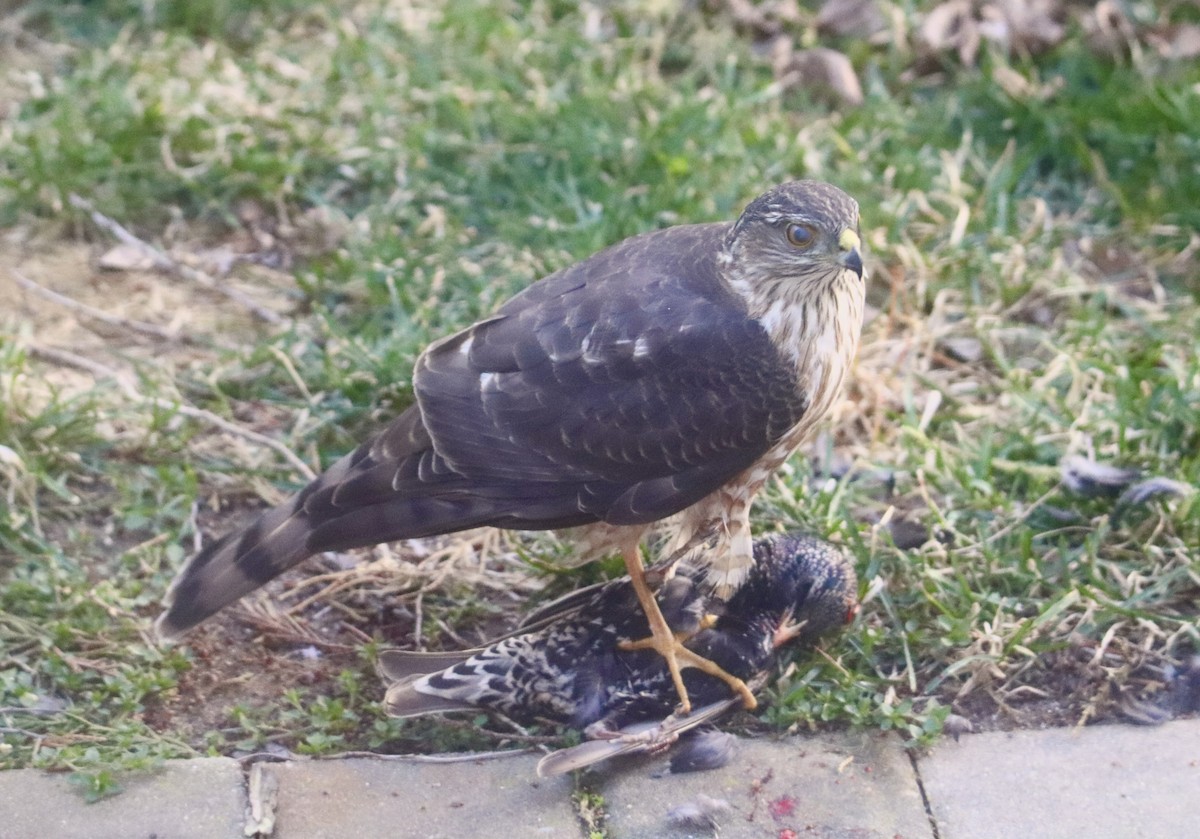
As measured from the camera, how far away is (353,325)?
15.1 ft

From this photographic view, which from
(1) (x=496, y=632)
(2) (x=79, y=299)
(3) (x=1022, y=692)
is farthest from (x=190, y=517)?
(3) (x=1022, y=692)

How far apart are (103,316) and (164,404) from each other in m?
0.55

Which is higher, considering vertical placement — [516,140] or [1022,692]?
[516,140]

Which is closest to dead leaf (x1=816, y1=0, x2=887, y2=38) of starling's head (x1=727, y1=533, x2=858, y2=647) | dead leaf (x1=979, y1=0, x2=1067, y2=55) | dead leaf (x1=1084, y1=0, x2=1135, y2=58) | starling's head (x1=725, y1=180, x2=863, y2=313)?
dead leaf (x1=979, y1=0, x2=1067, y2=55)

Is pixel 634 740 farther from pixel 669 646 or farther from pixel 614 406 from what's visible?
pixel 614 406

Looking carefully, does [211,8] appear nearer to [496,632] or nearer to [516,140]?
[516,140]

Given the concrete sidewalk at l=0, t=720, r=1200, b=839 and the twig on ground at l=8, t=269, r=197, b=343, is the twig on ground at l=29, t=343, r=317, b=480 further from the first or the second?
the concrete sidewalk at l=0, t=720, r=1200, b=839

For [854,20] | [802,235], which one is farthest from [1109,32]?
[802,235]

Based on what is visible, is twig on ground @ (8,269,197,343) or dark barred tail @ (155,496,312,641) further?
twig on ground @ (8,269,197,343)

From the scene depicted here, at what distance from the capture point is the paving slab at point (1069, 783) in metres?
2.98

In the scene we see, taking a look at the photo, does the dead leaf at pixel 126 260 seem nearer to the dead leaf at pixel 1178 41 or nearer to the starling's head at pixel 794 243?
the starling's head at pixel 794 243

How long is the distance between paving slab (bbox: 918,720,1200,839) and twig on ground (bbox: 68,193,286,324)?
267cm

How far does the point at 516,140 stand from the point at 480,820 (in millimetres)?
2898

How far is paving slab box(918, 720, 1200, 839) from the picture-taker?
9.77ft
